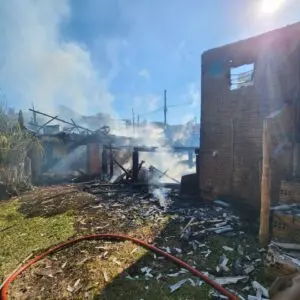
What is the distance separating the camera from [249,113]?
27.8ft

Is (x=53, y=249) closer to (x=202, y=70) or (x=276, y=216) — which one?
(x=276, y=216)

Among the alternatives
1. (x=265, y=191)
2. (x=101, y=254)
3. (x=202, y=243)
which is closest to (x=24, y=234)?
(x=101, y=254)

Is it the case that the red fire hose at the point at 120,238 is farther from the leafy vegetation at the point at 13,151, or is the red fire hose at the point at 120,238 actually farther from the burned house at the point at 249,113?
the leafy vegetation at the point at 13,151

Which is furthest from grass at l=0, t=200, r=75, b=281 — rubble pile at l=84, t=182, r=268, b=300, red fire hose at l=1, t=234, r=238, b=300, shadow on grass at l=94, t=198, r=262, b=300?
shadow on grass at l=94, t=198, r=262, b=300

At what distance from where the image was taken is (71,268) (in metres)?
4.67

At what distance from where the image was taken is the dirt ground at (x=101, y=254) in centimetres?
399

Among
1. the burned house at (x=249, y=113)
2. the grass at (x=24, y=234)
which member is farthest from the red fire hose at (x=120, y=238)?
the burned house at (x=249, y=113)

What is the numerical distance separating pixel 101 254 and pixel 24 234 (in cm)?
249

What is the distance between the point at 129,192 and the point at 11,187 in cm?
524

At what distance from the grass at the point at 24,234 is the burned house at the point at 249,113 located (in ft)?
17.4

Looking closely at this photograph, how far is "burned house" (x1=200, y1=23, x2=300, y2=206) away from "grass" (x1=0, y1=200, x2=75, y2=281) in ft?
17.4

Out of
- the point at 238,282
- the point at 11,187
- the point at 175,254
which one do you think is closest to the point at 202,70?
the point at 175,254

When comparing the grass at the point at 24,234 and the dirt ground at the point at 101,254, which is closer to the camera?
the dirt ground at the point at 101,254

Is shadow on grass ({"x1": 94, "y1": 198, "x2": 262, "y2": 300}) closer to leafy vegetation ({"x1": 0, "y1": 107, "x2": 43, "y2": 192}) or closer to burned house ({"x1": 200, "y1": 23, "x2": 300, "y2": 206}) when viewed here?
burned house ({"x1": 200, "y1": 23, "x2": 300, "y2": 206})
